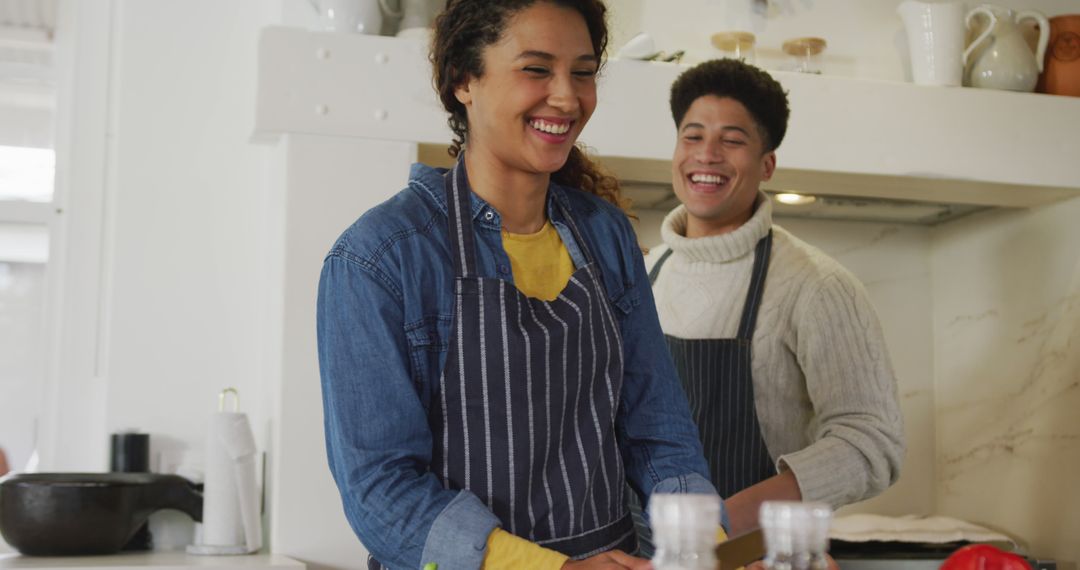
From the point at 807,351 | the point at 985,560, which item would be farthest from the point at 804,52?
the point at 985,560

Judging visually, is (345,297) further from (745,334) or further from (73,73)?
(73,73)

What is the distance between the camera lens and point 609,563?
110 cm

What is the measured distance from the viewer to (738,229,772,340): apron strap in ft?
6.50

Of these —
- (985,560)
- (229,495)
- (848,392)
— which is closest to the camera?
(985,560)

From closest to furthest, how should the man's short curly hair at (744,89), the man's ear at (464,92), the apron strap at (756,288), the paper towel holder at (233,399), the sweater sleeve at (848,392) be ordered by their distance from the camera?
1. the man's ear at (464,92)
2. the sweater sleeve at (848,392)
3. the apron strap at (756,288)
4. the man's short curly hair at (744,89)
5. the paper towel holder at (233,399)

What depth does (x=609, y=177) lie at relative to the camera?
1562 mm

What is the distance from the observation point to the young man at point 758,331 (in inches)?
74.7

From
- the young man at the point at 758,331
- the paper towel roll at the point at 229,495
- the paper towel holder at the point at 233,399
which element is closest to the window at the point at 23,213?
the paper towel holder at the point at 233,399

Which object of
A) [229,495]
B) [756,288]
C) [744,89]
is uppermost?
[744,89]

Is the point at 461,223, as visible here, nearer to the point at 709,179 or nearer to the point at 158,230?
the point at 709,179

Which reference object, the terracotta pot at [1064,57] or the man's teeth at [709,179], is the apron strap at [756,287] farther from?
the terracotta pot at [1064,57]

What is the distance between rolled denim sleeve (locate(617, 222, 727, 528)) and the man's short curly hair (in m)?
0.78

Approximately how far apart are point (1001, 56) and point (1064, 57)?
A: 0.17 metres

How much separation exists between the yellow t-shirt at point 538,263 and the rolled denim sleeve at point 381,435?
0.17 meters
